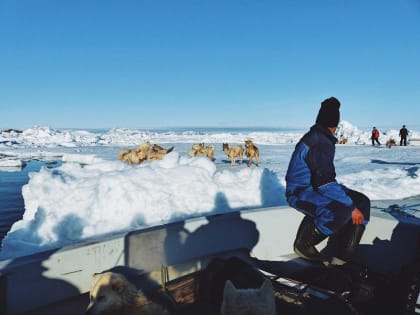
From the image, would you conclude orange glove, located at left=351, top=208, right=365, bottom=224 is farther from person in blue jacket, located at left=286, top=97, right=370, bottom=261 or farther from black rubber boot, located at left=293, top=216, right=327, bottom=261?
black rubber boot, located at left=293, top=216, right=327, bottom=261

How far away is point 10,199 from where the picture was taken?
7418mm

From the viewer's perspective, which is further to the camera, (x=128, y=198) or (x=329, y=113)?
(x=128, y=198)

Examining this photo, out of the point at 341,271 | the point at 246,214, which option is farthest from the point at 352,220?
the point at 246,214

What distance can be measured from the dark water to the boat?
3.74 m

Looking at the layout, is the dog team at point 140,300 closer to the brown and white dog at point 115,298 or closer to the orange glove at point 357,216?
the brown and white dog at point 115,298

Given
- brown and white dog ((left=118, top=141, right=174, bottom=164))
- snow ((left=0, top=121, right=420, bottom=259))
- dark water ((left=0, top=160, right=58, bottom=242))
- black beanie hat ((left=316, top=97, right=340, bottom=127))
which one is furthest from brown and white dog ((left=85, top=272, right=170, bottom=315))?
brown and white dog ((left=118, top=141, right=174, bottom=164))

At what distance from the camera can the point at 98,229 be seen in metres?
3.38

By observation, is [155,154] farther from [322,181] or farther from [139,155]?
[322,181]

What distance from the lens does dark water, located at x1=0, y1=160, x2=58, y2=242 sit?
5.73 meters

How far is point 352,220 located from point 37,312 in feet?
7.14

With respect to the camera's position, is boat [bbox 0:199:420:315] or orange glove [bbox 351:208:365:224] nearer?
boat [bbox 0:199:420:315]

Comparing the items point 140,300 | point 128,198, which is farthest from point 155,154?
point 140,300

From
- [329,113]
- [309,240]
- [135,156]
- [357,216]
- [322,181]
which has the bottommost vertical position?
[309,240]

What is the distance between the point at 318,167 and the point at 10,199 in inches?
299
